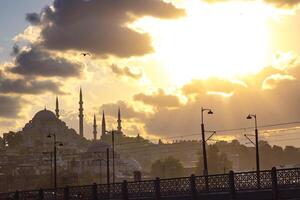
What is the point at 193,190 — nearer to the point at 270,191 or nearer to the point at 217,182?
the point at 217,182

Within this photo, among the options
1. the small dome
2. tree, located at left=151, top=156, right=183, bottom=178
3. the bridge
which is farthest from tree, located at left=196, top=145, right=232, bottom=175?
the bridge

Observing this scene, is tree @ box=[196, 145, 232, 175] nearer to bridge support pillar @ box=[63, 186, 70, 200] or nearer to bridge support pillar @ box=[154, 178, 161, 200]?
bridge support pillar @ box=[63, 186, 70, 200]

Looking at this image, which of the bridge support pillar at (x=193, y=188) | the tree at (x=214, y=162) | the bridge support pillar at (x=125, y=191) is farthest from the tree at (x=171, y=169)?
the bridge support pillar at (x=193, y=188)

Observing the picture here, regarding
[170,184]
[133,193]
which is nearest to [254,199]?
[170,184]

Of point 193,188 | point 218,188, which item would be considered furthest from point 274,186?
point 193,188

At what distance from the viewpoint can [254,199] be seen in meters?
30.4

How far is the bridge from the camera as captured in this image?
1169 inches

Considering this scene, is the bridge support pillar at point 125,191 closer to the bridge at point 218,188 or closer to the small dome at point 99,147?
the bridge at point 218,188

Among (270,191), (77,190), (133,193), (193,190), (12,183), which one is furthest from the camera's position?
(12,183)

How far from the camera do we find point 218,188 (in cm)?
3216

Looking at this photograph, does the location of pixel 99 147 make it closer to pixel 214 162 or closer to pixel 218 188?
pixel 214 162

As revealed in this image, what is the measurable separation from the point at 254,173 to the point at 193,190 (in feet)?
10.5

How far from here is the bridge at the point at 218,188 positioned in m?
29.7

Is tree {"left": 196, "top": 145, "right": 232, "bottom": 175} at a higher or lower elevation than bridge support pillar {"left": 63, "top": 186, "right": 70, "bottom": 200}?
higher
